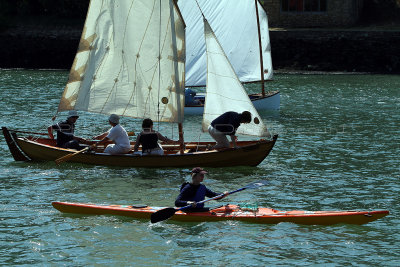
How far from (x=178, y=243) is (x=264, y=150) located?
8.50 m

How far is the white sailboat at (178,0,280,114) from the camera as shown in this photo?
131 ft

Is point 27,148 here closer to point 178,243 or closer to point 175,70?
point 175,70

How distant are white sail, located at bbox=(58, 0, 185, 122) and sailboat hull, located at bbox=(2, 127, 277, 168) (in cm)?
184

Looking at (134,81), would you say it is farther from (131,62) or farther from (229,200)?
(229,200)

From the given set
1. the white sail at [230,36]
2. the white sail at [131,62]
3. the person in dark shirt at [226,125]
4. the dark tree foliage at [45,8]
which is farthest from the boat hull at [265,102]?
the dark tree foliage at [45,8]

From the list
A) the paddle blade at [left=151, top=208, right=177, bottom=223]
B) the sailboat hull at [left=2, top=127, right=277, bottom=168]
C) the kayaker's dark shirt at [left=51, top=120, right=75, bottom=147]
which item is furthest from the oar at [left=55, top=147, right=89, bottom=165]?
the paddle blade at [left=151, top=208, right=177, bottom=223]

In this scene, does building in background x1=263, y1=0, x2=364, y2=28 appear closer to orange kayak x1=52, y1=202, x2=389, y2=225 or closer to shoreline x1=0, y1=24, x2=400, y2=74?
shoreline x1=0, y1=24, x2=400, y2=74

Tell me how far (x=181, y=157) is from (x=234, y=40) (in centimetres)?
1731

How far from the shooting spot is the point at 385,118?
40031 mm

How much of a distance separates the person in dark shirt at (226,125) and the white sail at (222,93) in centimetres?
93

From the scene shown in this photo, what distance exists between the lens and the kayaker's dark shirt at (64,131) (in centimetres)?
2644

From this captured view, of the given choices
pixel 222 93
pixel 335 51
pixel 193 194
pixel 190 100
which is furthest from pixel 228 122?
pixel 335 51

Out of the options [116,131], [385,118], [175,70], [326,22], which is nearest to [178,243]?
[116,131]

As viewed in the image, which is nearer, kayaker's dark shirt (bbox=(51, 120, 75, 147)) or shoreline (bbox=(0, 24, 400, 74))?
kayaker's dark shirt (bbox=(51, 120, 75, 147))
